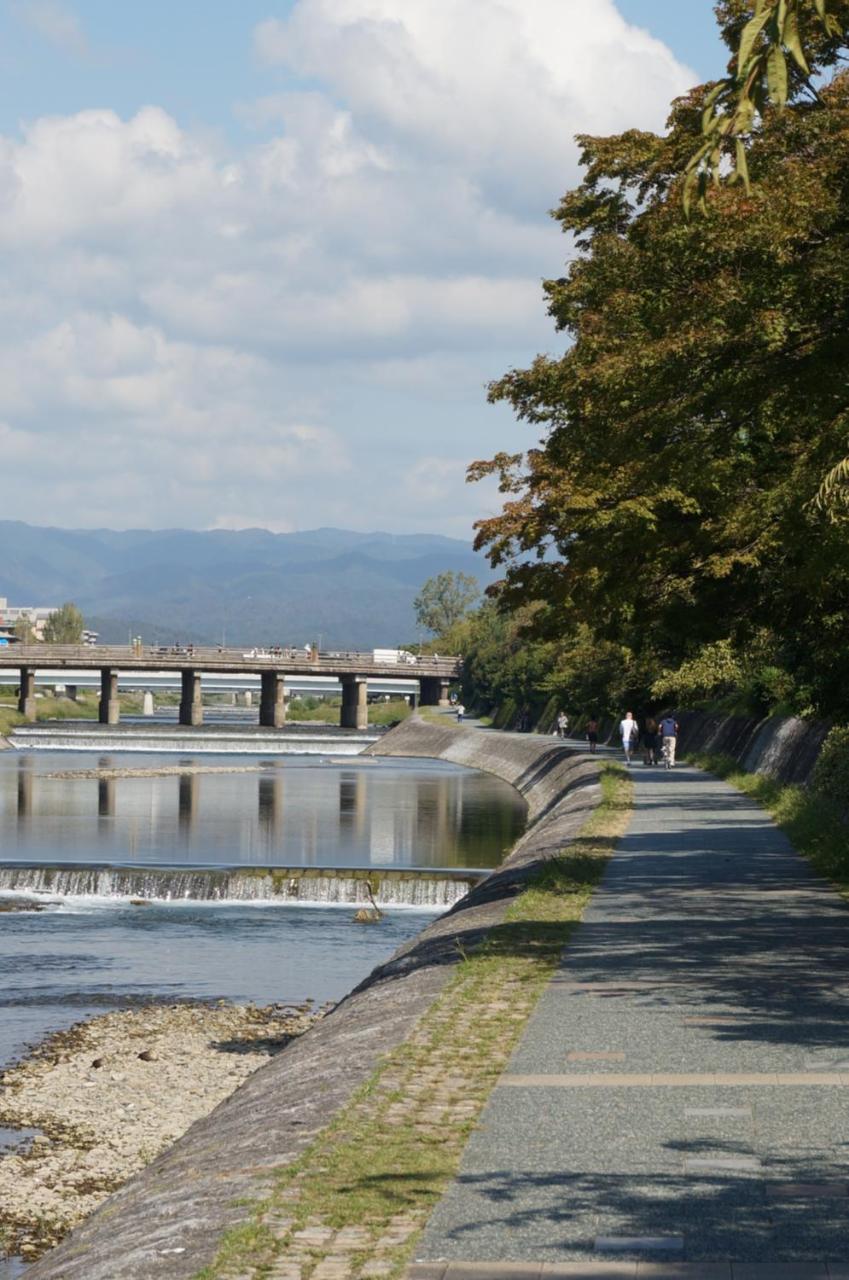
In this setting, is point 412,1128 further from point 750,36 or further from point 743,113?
point 750,36

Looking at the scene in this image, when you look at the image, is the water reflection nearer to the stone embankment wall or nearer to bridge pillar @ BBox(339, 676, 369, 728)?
the stone embankment wall

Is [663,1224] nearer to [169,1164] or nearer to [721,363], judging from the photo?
[169,1164]

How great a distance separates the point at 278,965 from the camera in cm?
A: 2823

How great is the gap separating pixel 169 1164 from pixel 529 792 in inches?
2192

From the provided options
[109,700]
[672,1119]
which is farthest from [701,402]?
[109,700]

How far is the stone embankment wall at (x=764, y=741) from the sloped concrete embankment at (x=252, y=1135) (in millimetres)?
17039

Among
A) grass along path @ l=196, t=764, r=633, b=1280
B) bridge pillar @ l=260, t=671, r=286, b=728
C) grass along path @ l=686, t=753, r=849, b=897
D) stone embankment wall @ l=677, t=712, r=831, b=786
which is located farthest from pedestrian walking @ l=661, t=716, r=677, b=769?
bridge pillar @ l=260, t=671, r=286, b=728

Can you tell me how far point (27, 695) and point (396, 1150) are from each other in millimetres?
141724

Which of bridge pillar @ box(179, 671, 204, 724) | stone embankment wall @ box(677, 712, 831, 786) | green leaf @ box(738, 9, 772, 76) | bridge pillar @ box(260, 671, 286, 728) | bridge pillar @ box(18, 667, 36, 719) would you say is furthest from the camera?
bridge pillar @ box(260, 671, 286, 728)

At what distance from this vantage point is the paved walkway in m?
6.75

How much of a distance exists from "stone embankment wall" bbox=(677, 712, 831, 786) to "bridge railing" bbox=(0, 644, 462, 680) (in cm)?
7793

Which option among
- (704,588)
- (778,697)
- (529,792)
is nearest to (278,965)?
(704,588)

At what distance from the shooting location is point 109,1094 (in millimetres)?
19312

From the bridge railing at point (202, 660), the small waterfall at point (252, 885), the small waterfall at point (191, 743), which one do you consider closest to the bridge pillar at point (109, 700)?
the bridge railing at point (202, 660)
